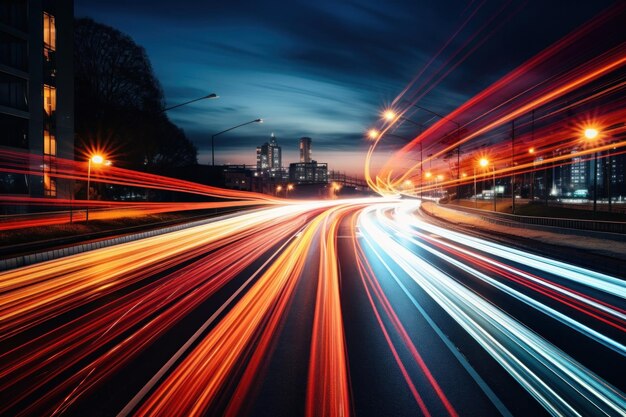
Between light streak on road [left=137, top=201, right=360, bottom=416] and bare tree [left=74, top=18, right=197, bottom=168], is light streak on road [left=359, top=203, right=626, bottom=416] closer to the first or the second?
light streak on road [left=137, top=201, right=360, bottom=416]

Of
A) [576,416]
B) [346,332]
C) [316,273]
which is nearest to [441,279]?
[316,273]

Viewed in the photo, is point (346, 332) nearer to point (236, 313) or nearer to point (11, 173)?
point (236, 313)

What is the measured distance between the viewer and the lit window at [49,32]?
3672cm

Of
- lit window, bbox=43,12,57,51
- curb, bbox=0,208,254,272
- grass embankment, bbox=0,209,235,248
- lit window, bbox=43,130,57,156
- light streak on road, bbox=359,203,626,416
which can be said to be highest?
lit window, bbox=43,12,57,51

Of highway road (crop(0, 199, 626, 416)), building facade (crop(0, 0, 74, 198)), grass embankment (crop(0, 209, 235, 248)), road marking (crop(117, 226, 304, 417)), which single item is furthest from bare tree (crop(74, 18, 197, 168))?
road marking (crop(117, 226, 304, 417))

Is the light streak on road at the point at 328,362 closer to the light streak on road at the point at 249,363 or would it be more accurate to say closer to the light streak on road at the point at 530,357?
the light streak on road at the point at 249,363

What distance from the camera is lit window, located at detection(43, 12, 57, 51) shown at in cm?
3672

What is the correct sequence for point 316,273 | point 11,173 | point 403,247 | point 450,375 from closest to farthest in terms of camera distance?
point 450,375, point 316,273, point 403,247, point 11,173

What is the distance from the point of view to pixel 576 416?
4.14 metres

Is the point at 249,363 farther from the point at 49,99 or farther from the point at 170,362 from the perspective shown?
the point at 49,99

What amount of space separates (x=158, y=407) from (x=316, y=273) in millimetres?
7717

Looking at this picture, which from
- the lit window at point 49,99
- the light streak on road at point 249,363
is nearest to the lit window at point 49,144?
the lit window at point 49,99

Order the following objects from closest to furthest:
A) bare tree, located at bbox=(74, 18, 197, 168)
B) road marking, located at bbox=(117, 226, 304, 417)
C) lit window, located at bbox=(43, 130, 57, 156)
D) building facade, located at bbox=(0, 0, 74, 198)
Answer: road marking, located at bbox=(117, 226, 304, 417) → building facade, located at bbox=(0, 0, 74, 198) → lit window, located at bbox=(43, 130, 57, 156) → bare tree, located at bbox=(74, 18, 197, 168)

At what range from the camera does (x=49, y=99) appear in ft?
122
